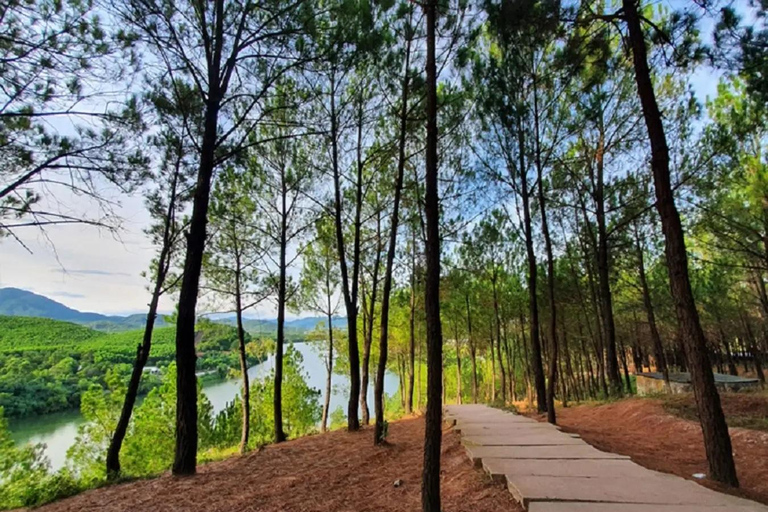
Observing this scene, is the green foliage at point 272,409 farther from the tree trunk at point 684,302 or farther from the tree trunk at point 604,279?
the tree trunk at point 684,302

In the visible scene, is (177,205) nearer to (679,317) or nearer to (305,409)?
(679,317)

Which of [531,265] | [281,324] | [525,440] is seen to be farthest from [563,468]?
[281,324]

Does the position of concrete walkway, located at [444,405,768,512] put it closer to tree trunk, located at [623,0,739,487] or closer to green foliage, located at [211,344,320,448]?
tree trunk, located at [623,0,739,487]

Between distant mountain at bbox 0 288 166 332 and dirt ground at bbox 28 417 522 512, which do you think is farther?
distant mountain at bbox 0 288 166 332

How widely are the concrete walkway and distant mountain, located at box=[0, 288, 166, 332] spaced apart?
18.6 feet

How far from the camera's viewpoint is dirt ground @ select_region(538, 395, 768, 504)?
13.3ft

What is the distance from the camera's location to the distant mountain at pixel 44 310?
7428 millimetres

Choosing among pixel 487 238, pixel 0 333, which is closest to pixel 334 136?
pixel 487 238

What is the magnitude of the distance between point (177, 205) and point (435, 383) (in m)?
7.67

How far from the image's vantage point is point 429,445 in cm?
303

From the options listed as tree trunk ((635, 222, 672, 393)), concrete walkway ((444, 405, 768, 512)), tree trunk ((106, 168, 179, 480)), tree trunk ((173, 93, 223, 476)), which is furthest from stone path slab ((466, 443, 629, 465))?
tree trunk ((635, 222, 672, 393))

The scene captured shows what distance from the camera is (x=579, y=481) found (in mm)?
3070

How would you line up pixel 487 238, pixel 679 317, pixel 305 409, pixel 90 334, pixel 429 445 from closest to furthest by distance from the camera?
pixel 429 445 → pixel 679 317 → pixel 487 238 → pixel 305 409 → pixel 90 334

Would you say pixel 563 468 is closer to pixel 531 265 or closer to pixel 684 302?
pixel 684 302
